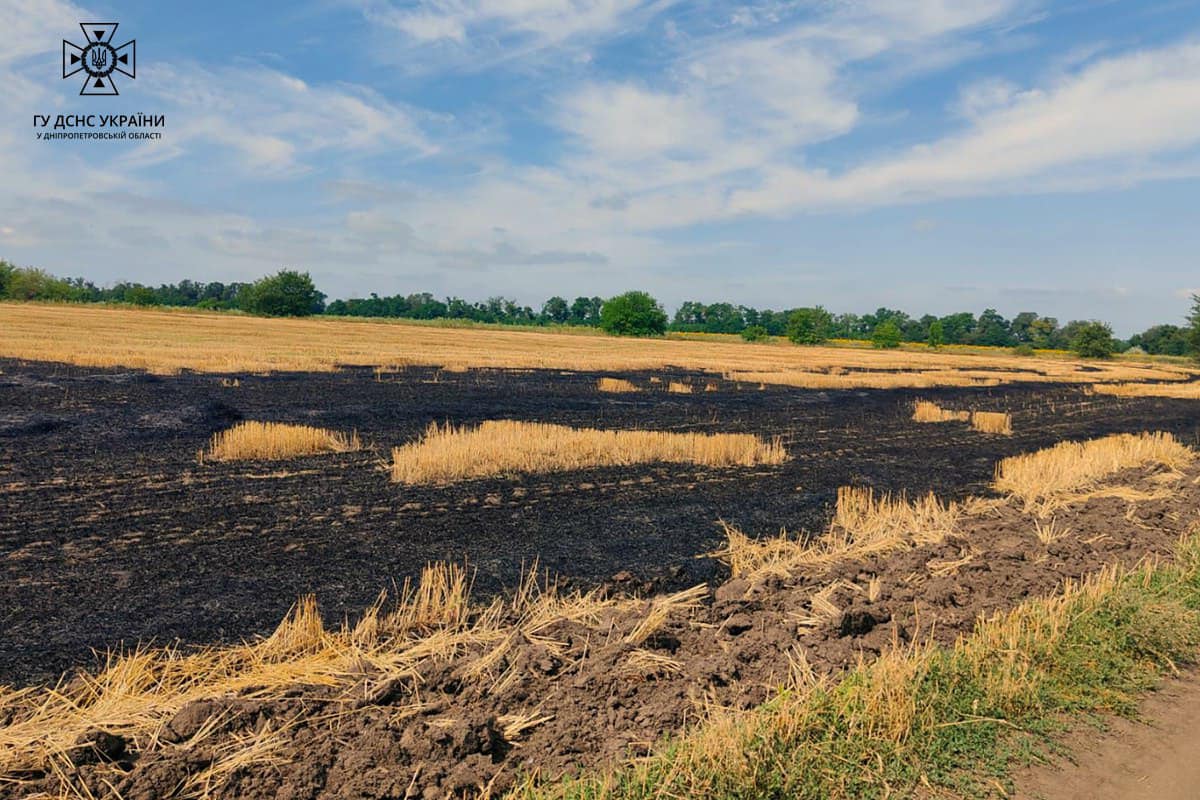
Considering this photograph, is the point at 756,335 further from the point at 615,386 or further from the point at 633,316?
the point at 615,386

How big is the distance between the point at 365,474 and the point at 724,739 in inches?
395

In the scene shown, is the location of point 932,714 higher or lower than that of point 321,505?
higher

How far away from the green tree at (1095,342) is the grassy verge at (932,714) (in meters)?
116

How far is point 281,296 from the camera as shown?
115 metres

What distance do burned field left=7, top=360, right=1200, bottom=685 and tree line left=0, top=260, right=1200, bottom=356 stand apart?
97.3 meters

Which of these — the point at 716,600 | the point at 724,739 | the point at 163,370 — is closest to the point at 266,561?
the point at 716,600

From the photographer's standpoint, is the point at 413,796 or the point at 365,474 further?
the point at 365,474

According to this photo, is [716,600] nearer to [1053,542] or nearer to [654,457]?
[1053,542]

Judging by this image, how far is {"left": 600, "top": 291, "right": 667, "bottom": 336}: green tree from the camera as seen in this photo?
5005 inches

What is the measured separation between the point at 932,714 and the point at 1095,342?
119m

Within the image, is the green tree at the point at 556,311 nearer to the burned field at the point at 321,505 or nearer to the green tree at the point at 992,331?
the green tree at the point at 992,331

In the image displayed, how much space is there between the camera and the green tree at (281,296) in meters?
114

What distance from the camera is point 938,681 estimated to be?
5.16 metres

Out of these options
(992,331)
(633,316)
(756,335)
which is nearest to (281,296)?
(633,316)
